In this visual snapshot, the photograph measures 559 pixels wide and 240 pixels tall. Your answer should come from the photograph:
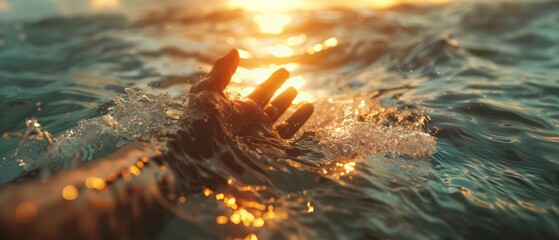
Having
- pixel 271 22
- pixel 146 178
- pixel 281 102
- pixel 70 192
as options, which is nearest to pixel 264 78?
pixel 281 102

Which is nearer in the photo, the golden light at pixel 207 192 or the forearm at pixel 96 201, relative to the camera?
the forearm at pixel 96 201

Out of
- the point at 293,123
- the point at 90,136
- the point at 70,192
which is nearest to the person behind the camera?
the point at 70,192

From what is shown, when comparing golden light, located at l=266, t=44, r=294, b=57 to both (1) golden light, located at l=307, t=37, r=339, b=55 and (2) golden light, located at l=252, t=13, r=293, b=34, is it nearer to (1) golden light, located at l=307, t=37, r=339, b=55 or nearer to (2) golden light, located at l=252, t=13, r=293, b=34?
(1) golden light, located at l=307, t=37, r=339, b=55

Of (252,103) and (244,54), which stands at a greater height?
(244,54)

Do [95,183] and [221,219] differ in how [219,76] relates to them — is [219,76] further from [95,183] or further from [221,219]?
[95,183]

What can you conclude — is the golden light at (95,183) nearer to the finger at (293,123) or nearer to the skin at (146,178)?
the skin at (146,178)

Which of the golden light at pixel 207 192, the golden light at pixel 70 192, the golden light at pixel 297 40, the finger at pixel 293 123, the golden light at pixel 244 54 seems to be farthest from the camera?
the golden light at pixel 297 40

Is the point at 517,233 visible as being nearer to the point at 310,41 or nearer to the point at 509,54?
the point at 509,54

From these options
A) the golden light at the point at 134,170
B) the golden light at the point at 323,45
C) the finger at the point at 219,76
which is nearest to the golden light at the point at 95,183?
the golden light at the point at 134,170

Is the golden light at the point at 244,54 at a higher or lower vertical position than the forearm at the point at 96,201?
higher
